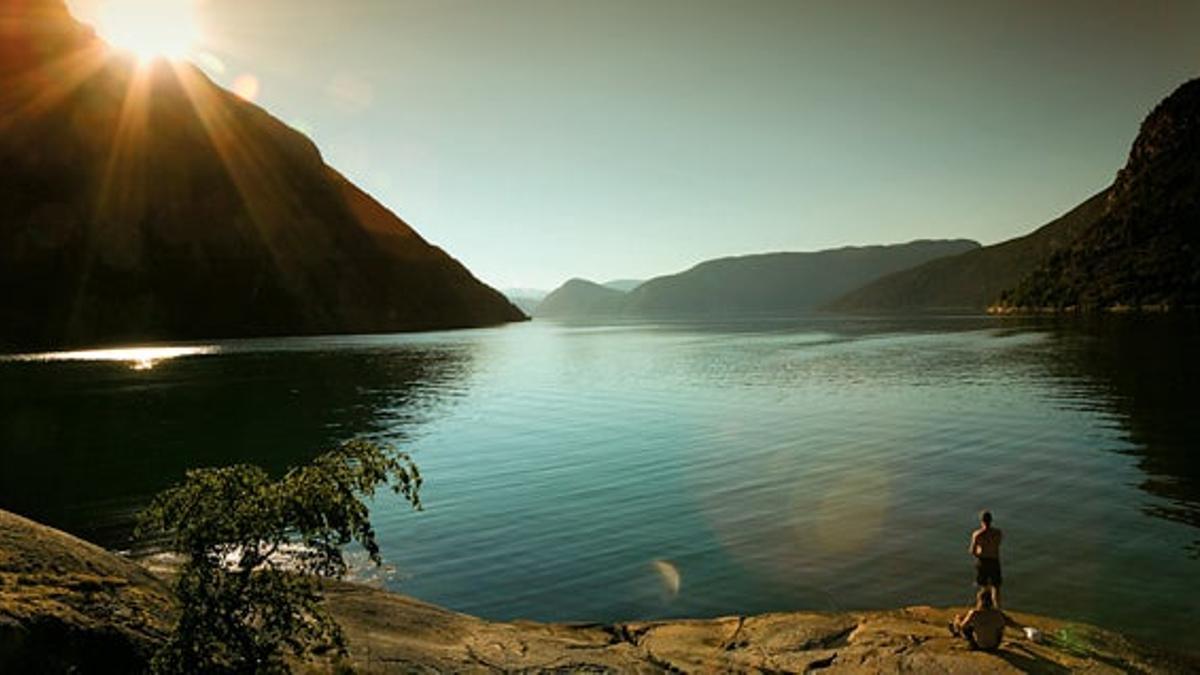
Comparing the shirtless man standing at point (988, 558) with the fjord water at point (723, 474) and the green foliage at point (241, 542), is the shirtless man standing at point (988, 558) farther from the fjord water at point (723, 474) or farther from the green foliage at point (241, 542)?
the green foliage at point (241, 542)

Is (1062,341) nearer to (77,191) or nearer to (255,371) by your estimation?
(255,371)

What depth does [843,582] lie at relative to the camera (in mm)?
20875

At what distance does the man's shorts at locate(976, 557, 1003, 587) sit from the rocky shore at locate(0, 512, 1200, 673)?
1196mm

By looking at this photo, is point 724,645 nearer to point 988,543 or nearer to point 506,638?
point 506,638

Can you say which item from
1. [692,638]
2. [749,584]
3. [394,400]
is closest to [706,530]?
[749,584]

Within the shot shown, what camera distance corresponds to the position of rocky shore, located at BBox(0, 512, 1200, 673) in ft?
32.3

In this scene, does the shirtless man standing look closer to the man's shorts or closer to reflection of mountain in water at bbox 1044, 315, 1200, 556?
the man's shorts

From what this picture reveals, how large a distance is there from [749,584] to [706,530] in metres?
5.29

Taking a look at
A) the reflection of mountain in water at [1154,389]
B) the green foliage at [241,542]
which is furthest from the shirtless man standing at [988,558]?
the green foliage at [241,542]

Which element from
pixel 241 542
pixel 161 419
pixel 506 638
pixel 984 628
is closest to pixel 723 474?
pixel 984 628

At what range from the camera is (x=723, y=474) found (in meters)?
35.6

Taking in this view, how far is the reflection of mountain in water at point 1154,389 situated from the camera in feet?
101

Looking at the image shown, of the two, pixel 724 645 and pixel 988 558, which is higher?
pixel 988 558

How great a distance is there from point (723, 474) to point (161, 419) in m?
47.7
